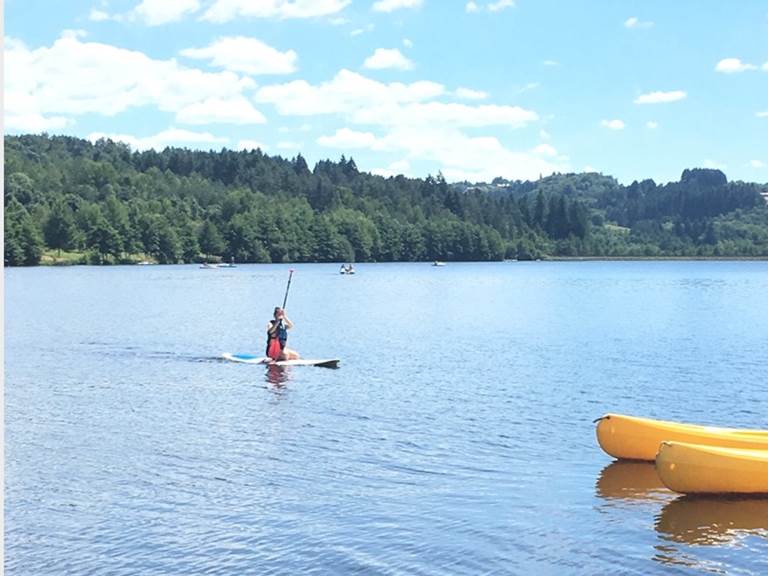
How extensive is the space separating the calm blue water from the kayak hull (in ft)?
1.13

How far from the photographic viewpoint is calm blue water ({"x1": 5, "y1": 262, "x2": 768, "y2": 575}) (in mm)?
17031

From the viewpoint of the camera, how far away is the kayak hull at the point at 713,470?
66.7 feet

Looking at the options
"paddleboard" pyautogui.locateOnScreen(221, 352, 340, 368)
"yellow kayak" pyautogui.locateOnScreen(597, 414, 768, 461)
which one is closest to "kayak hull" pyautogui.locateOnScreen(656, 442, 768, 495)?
"yellow kayak" pyautogui.locateOnScreen(597, 414, 768, 461)

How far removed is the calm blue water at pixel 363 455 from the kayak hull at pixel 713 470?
34cm

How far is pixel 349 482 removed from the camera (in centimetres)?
2195

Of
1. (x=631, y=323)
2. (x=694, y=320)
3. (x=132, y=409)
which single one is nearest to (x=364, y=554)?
(x=132, y=409)

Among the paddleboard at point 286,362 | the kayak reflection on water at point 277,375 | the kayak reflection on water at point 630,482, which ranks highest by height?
the paddleboard at point 286,362

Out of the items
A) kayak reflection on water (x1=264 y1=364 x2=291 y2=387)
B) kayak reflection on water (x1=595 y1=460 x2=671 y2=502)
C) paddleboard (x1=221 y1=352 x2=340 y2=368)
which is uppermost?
paddleboard (x1=221 y1=352 x2=340 y2=368)

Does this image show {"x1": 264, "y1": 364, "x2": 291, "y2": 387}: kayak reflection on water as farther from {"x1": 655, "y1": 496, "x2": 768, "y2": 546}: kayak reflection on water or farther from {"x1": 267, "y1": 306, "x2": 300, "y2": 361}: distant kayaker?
Answer: {"x1": 655, "y1": 496, "x2": 768, "y2": 546}: kayak reflection on water

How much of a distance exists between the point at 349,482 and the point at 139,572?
6997mm

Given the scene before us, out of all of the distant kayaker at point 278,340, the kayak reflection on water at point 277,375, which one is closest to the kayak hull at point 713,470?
the kayak reflection on water at point 277,375

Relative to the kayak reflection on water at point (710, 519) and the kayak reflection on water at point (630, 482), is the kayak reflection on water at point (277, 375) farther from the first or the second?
the kayak reflection on water at point (710, 519)

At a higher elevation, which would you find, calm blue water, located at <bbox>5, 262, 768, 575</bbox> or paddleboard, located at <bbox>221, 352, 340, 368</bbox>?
paddleboard, located at <bbox>221, 352, 340, 368</bbox>

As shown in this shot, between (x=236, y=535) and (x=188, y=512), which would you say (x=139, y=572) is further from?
(x=188, y=512)
